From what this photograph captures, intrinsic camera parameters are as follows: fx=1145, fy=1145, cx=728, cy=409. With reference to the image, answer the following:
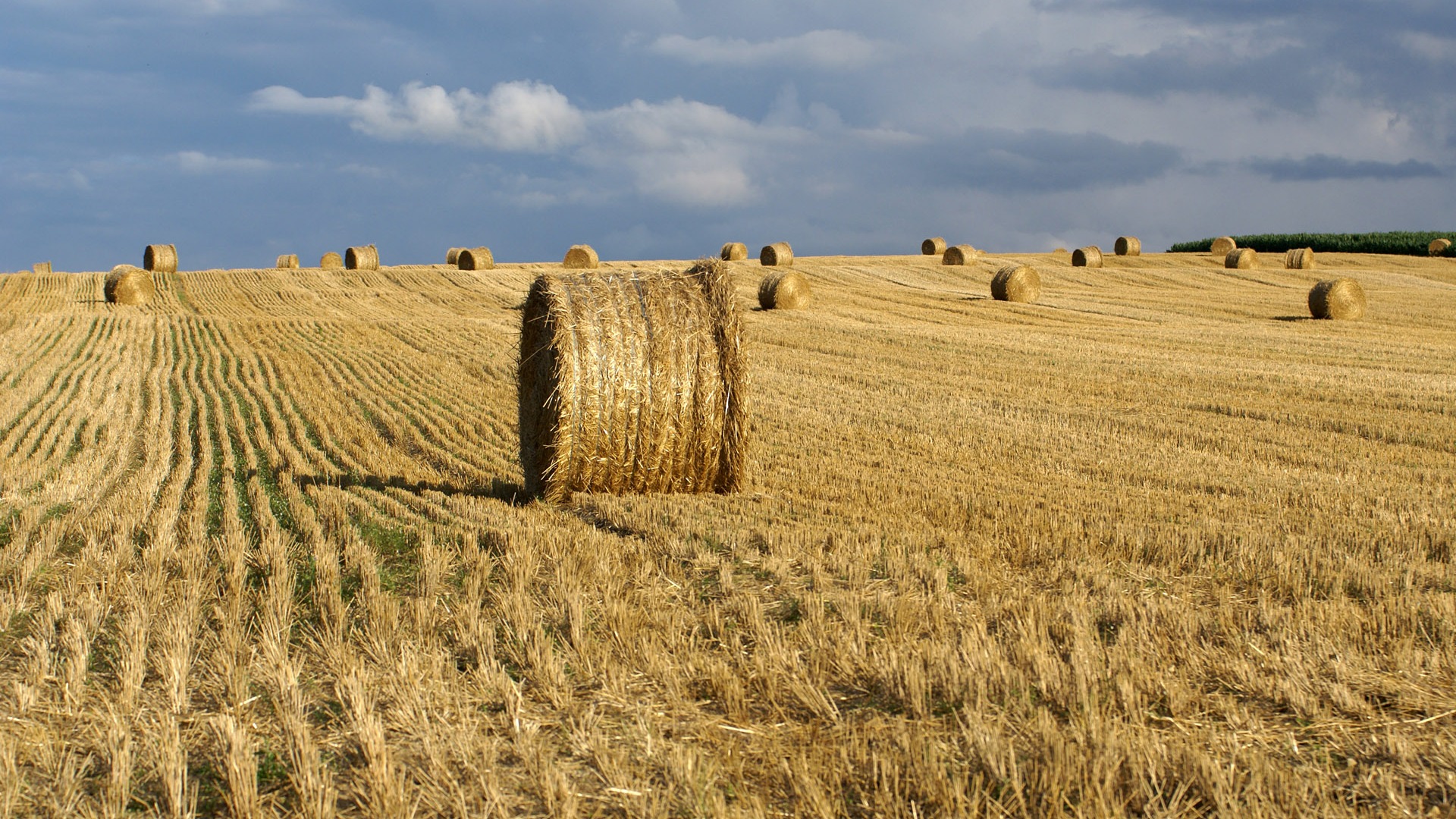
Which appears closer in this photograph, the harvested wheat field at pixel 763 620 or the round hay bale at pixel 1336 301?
the harvested wheat field at pixel 763 620

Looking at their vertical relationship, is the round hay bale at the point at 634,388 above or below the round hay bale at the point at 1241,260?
below

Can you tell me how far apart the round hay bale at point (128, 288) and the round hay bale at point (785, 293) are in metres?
16.8

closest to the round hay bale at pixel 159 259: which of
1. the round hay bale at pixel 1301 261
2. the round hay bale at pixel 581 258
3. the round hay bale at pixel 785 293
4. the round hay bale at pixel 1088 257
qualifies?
the round hay bale at pixel 581 258

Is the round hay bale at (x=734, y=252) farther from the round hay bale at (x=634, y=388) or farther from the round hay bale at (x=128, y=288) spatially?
the round hay bale at (x=634, y=388)

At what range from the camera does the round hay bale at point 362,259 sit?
1555 inches

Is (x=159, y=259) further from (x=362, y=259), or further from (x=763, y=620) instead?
(x=763, y=620)

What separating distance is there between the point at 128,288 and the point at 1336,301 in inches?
1147

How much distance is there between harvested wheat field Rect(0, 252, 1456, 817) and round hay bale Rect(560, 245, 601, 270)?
79.6 feet

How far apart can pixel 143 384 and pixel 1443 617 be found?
16.5 metres

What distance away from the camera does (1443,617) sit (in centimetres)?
486

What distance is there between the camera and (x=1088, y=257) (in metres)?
39.6

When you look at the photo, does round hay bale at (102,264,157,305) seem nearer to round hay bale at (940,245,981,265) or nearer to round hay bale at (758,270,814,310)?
round hay bale at (758,270,814,310)

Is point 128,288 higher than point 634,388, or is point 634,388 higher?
point 128,288

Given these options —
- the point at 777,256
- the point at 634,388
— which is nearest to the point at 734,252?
the point at 777,256
